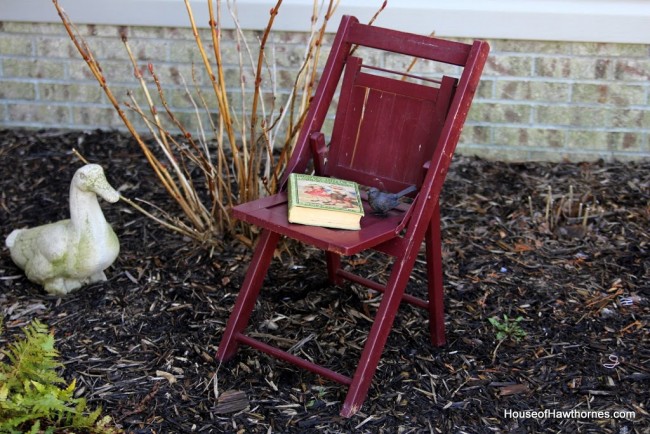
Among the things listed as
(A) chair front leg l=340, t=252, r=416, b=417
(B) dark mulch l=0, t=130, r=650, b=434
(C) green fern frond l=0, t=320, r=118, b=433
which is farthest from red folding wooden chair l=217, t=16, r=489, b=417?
(C) green fern frond l=0, t=320, r=118, b=433

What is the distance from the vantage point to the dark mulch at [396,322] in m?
3.07

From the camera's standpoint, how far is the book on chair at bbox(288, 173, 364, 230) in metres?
2.96

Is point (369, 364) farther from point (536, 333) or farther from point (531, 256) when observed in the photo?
point (531, 256)

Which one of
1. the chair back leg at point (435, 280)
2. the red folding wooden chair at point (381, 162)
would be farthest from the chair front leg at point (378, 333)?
the chair back leg at point (435, 280)

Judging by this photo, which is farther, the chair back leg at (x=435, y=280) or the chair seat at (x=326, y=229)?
the chair back leg at (x=435, y=280)

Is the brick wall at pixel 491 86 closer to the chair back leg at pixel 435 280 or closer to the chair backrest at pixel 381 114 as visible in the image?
the chair backrest at pixel 381 114

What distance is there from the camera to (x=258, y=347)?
10.4 feet

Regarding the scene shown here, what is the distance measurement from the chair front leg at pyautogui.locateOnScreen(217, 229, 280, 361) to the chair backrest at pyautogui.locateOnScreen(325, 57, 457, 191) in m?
0.40

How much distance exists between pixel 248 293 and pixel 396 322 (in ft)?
2.16

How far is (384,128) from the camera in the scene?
130 inches

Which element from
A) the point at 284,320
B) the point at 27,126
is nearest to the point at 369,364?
the point at 284,320

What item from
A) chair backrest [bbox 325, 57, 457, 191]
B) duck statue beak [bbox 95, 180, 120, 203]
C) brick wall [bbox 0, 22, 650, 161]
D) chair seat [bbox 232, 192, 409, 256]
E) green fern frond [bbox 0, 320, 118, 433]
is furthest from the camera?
brick wall [bbox 0, 22, 650, 161]

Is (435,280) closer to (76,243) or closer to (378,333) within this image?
(378,333)

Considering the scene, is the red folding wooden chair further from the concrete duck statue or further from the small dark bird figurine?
the concrete duck statue
